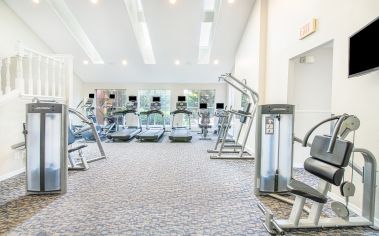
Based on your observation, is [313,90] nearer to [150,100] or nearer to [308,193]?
[308,193]

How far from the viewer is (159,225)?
101 inches

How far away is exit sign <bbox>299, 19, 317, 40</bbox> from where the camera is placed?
3818 millimetres

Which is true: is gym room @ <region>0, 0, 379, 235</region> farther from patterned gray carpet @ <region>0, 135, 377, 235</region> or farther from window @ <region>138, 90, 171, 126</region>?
window @ <region>138, 90, 171, 126</region>

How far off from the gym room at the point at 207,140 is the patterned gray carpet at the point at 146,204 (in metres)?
0.02

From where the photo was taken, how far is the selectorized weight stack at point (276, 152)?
11.4 feet

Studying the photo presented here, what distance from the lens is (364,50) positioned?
2.50 meters

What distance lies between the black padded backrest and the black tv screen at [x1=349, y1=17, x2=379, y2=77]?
771 millimetres

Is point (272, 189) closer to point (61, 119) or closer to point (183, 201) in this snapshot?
point (183, 201)

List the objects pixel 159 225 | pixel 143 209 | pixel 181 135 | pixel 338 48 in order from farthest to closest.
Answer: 1. pixel 181 135
2. pixel 338 48
3. pixel 143 209
4. pixel 159 225

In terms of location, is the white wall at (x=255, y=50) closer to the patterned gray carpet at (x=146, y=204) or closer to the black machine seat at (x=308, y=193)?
the patterned gray carpet at (x=146, y=204)

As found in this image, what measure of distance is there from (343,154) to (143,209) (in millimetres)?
2133

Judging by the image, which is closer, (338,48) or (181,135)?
(338,48)

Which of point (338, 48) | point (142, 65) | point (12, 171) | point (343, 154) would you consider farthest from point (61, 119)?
point (142, 65)

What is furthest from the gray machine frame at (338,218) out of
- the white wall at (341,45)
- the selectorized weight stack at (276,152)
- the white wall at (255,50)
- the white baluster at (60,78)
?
the white baluster at (60,78)
